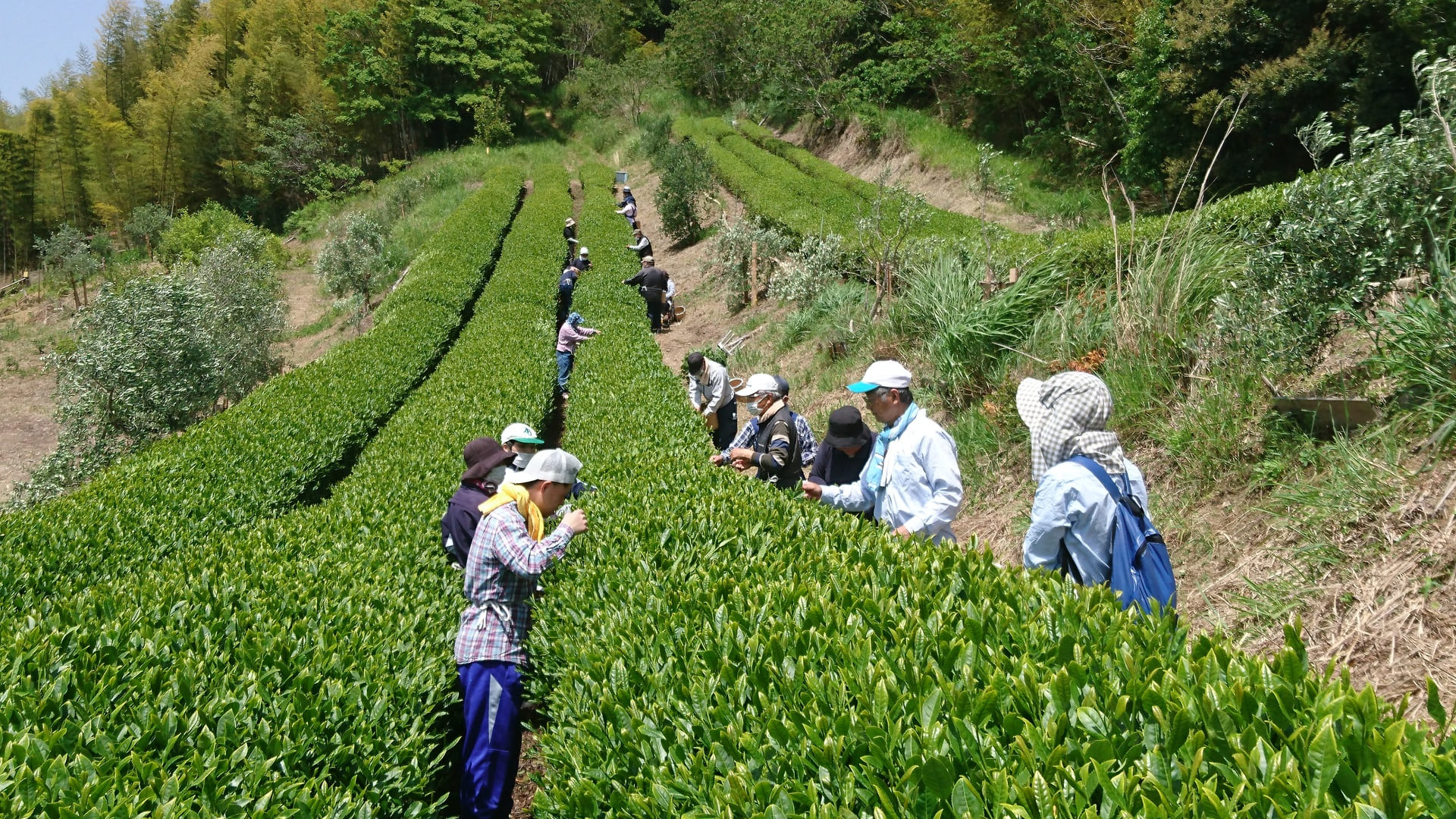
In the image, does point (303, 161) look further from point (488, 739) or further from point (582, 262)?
point (488, 739)

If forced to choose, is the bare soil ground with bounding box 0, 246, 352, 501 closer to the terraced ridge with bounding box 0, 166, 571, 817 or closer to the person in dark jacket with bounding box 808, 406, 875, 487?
the terraced ridge with bounding box 0, 166, 571, 817

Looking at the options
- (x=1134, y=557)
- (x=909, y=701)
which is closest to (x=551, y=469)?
(x=909, y=701)

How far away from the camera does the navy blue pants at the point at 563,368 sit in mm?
12391

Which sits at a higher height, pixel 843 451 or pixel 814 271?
pixel 843 451

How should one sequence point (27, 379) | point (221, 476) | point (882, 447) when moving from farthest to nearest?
point (27, 379), point (221, 476), point (882, 447)

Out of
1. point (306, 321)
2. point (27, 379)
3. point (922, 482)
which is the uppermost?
point (922, 482)

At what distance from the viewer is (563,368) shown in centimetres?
1248

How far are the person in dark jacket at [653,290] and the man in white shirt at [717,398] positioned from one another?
7.84 metres

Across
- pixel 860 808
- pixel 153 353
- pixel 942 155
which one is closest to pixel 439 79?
pixel 942 155

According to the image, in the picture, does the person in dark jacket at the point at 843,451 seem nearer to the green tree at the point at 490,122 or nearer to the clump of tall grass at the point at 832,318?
the clump of tall grass at the point at 832,318

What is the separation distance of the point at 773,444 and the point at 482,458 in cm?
195

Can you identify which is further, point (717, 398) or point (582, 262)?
point (582, 262)

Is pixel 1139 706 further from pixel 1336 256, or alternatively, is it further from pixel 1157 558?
pixel 1336 256

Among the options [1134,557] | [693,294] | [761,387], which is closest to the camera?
[1134,557]
